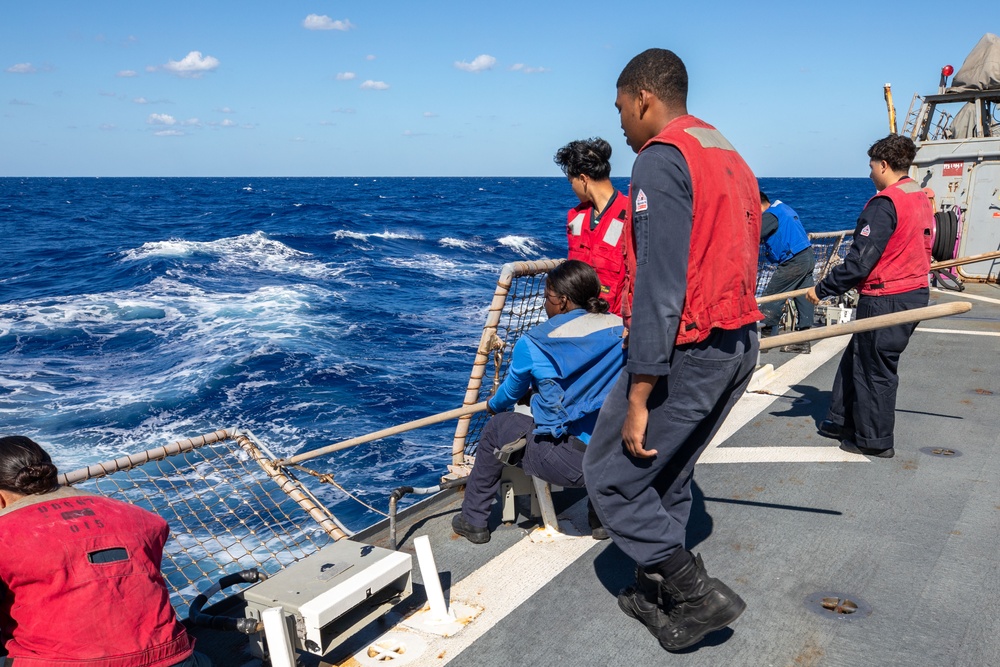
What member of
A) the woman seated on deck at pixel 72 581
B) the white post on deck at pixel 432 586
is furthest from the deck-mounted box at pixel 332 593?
the woman seated on deck at pixel 72 581

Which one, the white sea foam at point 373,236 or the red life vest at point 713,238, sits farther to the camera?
the white sea foam at point 373,236

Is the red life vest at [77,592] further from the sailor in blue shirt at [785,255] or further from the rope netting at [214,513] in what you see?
the sailor in blue shirt at [785,255]

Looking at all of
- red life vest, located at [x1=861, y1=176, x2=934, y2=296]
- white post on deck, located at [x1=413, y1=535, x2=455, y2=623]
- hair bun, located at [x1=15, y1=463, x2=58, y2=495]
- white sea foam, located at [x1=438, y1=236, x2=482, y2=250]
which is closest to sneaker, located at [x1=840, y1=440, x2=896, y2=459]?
red life vest, located at [x1=861, y1=176, x2=934, y2=296]

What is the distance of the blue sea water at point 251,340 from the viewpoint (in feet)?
38.8

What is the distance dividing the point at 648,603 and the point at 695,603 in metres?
0.23

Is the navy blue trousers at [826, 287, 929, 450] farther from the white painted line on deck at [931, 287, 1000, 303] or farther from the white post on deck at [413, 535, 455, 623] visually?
the white painted line on deck at [931, 287, 1000, 303]

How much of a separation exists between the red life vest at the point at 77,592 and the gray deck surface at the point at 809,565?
0.50m

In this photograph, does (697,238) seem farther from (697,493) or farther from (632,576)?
(697,493)

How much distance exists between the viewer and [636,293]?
2.35 metres

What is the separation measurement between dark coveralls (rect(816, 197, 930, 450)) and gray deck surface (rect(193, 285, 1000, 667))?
25 cm

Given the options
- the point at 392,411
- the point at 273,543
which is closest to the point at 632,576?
the point at 273,543

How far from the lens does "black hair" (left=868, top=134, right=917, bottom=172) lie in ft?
14.8

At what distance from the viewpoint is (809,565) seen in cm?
332

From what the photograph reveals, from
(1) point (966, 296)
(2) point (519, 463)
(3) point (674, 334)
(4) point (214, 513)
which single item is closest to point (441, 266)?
(1) point (966, 296)
